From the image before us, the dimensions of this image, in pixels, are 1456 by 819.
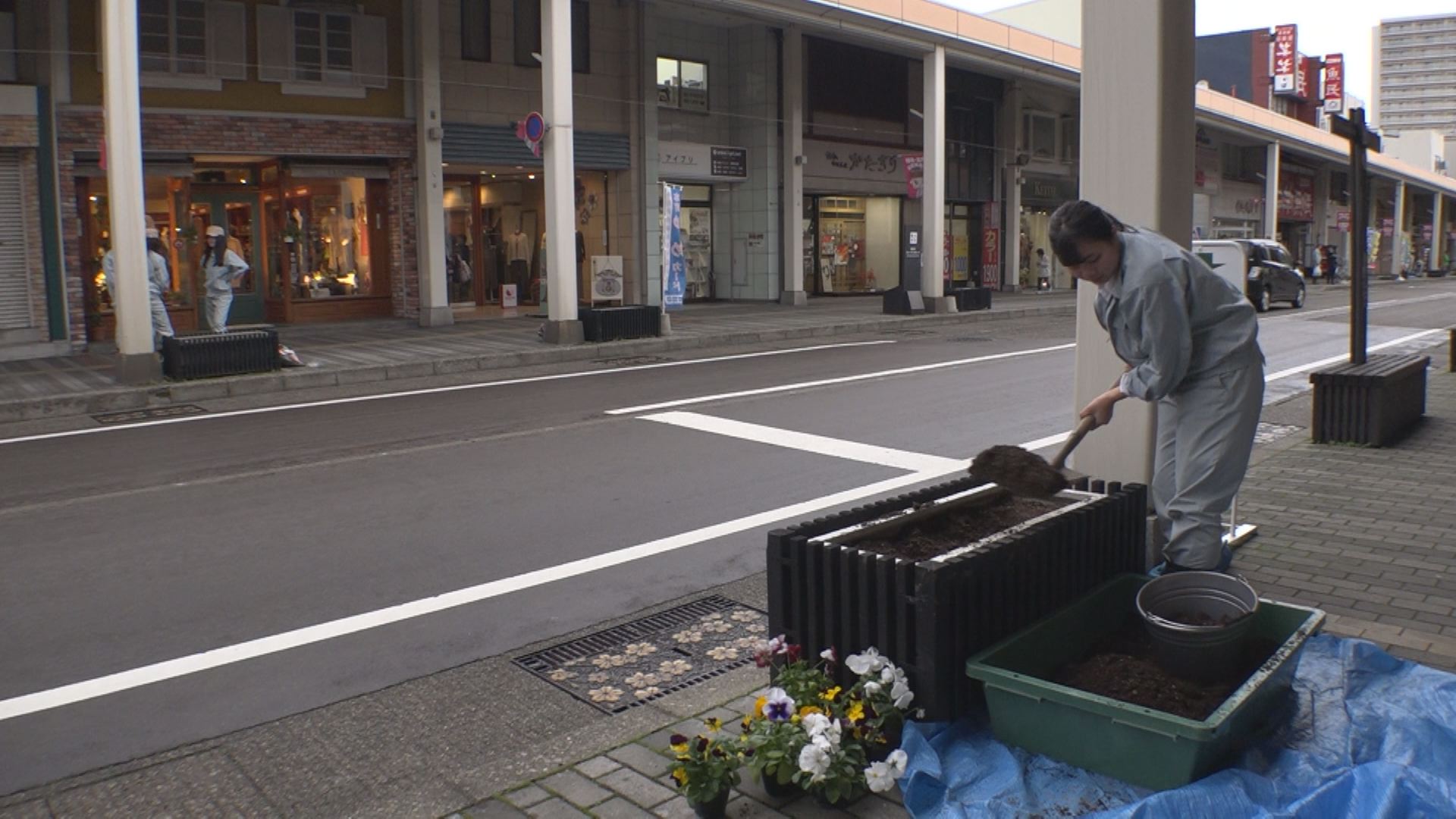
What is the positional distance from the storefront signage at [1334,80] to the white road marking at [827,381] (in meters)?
53.7

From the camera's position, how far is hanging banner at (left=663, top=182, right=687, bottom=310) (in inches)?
774

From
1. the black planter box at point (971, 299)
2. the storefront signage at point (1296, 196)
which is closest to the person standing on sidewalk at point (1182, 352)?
the black planter box at point (971, 299)

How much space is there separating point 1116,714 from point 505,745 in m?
2.03

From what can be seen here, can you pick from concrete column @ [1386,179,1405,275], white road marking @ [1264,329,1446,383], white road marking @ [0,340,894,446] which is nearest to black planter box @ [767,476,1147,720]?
white road marking @ [1264,329,1446,383]

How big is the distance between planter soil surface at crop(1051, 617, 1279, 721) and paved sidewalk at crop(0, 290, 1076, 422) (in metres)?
11.6

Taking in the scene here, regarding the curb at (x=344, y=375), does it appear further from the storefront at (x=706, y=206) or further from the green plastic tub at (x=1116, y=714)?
the green plastic tub at (x=1116, y=714)

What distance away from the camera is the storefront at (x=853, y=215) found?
1211 inches

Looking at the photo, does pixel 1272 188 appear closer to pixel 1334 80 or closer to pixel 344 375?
pixel 1334 80

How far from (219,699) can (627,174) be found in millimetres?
21502

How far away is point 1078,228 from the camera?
4172mm

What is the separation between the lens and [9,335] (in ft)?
55.1

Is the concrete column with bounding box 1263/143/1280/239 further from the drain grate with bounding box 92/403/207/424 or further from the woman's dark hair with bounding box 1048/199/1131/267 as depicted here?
the woman's dark hair with bounding box 1048/199/1131/267

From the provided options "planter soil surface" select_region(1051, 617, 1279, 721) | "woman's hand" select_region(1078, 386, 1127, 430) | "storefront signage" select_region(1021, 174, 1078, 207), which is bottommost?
"planter soil surface" select_region(1051, 617, 1279, 721)

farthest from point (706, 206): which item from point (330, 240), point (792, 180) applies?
point (330, 240)
